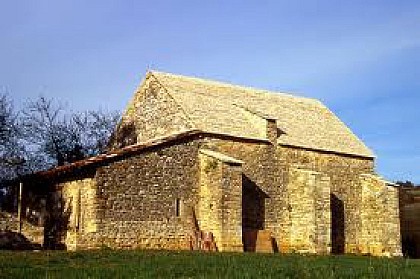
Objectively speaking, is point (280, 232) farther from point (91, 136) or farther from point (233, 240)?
point (91, 136)

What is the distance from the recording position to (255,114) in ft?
97.6

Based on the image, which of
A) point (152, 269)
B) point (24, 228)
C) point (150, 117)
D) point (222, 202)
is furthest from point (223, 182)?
point (152, 269)

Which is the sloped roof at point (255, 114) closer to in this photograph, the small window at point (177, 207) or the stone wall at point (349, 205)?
the stone wall at point (349, 205)

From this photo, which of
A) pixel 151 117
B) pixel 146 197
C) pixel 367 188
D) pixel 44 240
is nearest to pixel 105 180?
pixel 146 197

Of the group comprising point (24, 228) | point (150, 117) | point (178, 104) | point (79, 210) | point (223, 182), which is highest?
point (178, 104)

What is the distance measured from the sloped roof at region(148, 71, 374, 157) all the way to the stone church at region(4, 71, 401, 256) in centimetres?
8

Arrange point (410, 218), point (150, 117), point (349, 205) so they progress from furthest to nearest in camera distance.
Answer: point (410, 218)
point (349, 205)
point (150, 117)

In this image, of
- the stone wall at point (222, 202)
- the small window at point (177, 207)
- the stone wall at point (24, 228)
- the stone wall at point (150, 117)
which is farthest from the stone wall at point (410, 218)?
the stone wall at point (24, 228)

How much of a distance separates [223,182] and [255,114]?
221 inches

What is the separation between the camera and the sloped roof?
28.7m

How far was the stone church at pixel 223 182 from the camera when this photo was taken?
961 inches

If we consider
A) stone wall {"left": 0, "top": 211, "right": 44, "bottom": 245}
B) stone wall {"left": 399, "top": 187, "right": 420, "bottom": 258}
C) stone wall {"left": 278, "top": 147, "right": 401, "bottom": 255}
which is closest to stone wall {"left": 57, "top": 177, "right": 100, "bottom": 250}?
stone wall {"left": 0, "top": 211, "right": 44, "bottom": 245}

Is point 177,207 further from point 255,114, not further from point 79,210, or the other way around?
point 255,114

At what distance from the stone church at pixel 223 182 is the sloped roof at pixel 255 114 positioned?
0.28 ft
